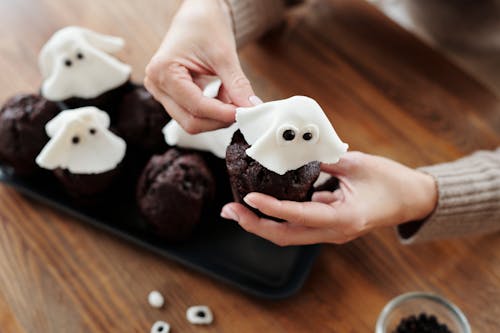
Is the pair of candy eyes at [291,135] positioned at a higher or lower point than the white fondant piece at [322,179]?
higher

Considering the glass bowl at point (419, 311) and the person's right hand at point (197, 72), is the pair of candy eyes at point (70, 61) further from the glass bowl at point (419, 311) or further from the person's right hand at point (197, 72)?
the glass bowl at point (419, 311)

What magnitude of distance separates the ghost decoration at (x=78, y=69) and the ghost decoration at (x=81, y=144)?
0.08 m

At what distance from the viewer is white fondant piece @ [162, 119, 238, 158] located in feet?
3.77

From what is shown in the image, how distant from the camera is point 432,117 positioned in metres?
1.46

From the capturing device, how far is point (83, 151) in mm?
1195

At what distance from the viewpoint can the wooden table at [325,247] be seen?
121cm

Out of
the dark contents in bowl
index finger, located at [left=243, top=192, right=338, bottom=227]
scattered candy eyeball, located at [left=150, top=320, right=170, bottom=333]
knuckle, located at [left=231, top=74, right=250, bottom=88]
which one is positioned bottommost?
the dark contents in bowl

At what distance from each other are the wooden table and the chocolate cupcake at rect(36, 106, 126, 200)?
0.46 feet

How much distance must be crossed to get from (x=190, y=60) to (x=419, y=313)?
2.23 ft

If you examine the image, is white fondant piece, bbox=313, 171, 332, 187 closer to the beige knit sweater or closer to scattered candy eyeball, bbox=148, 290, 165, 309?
the beige knit sweater

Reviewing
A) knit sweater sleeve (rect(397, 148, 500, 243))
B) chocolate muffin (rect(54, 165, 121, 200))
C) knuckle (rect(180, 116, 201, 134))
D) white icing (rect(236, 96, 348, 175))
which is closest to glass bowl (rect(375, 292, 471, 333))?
Answer: knit sweater sleeve (rect(397, 148, 500, 243))

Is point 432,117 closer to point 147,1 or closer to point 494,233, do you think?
point 494,233

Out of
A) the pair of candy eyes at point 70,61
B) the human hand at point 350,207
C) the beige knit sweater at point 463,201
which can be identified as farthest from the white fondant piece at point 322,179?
the pair of candy eyes at point 70,61

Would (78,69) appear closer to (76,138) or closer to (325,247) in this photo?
(76,138)
